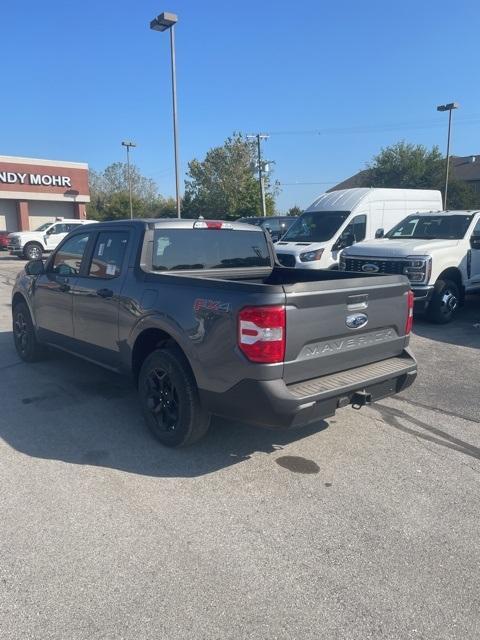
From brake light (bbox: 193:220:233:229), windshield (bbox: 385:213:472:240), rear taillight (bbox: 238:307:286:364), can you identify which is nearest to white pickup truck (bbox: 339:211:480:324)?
windshield (bbox: 385:213:472:240)

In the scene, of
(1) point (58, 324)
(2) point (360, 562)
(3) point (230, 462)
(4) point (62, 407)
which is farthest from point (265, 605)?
(1) point (58, 324)

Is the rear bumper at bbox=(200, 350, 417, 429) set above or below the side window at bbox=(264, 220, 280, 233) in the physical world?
below

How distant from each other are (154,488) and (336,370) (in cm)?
155

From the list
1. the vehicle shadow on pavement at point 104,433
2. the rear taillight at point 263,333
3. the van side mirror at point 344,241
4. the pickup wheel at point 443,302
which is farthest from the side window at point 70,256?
the van side mirror at point 344,241

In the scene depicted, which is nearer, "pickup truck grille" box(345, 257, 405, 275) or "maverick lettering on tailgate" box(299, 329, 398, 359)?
"maverick lettering on tailgate" box(299, 329, 398, 359)

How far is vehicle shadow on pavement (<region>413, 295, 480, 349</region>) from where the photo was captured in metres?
8.17

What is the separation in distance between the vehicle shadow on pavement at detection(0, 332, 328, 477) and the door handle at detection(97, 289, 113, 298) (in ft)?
3.78

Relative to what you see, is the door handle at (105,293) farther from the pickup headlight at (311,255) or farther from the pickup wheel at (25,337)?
the pickup headlight at (311,255)

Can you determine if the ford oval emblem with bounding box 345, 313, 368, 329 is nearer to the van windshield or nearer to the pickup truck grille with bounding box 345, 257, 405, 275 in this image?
the pickup truck grille with bounding box 345, 257, 405, 275

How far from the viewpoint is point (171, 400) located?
4.26 metres

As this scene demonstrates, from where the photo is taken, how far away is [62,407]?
5320mm

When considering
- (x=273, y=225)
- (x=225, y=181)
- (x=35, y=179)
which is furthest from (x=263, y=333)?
(x=225, y=181)

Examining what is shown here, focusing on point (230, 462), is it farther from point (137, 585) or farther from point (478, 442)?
point (478, 442)

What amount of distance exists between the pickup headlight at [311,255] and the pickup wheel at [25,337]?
251 inches
